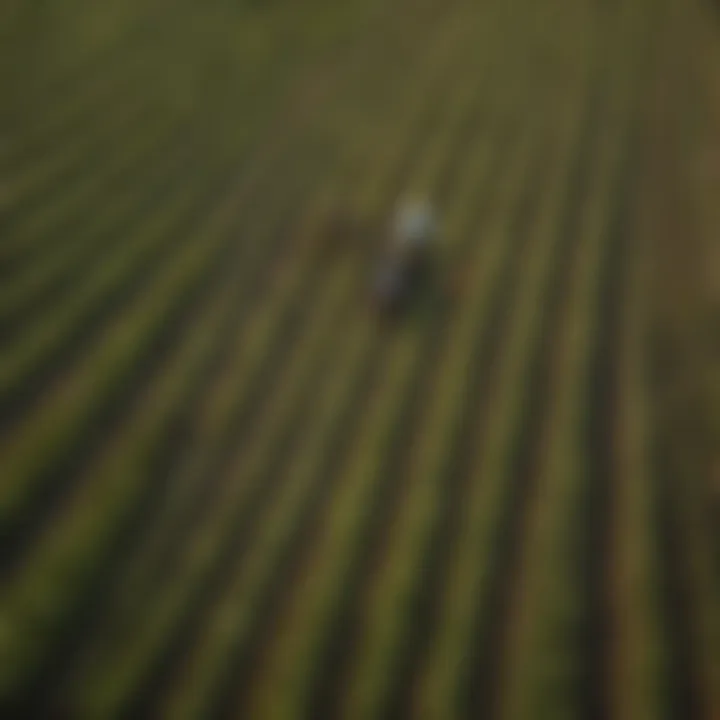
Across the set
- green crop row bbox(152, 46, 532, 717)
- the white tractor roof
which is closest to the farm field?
green crop row bbox(152, 46, 532, 717)

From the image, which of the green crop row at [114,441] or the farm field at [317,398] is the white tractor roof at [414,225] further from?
the green crop row at [114,441]

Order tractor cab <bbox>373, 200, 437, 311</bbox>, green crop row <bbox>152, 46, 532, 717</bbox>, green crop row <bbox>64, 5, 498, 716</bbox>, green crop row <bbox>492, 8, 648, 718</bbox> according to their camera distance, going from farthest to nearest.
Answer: tractor cab <bbox>373, 200, 437, 311</bbox>
green crop row <bbox>64, 5, 498, 716</bbox>
green crop row <bbox>492, 8, 648, 718</bbox>
green crop row <bbox>152, 46, 532, 717</bbox>

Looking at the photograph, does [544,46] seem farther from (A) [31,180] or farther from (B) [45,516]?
(B) [45,516]

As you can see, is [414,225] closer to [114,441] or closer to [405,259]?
[405,259]

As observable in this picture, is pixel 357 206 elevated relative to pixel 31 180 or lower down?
elevated

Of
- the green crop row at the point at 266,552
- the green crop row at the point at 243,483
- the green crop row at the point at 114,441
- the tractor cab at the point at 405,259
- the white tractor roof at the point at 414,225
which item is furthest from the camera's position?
the white tractor roof at the point at 414,225

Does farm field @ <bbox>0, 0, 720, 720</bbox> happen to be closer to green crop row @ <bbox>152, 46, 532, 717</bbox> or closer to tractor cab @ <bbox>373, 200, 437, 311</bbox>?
green crop row @ <bbox>152, 46, 532, 717</bbox>

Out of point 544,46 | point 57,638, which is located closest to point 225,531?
point 57,638

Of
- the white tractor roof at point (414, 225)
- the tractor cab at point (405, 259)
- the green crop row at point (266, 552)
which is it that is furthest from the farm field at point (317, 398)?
the white tractor roof at point (414, 225)

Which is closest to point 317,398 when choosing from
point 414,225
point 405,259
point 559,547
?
point 405,259
